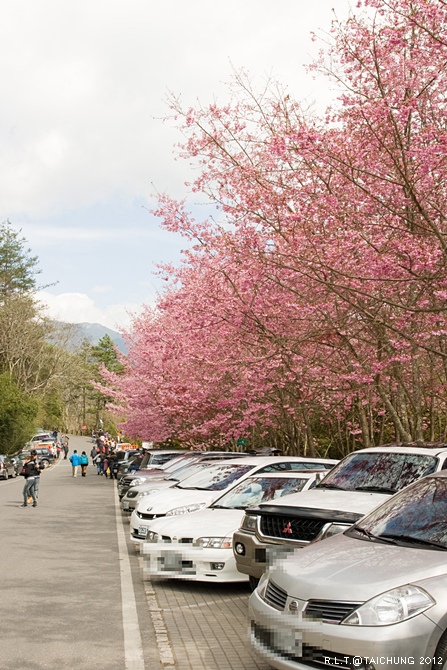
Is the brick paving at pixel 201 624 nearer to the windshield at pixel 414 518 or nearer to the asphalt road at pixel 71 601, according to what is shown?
the asphalt road at pixel 71 601

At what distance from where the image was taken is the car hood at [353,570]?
15.9 ft

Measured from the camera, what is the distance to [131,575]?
1078 centimetres

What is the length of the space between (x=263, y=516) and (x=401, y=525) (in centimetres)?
281

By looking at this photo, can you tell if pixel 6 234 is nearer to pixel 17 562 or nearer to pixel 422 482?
pixel 17 562

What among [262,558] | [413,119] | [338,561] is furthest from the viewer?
[413,119]

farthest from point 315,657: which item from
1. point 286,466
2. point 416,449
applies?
point 286,466

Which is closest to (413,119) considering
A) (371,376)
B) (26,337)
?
(371,376)

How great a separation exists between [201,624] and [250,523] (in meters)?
1.30

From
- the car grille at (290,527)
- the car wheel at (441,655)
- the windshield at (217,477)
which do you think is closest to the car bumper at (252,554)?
the car grille at (290,527)

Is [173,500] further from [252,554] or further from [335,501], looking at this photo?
[335,501]

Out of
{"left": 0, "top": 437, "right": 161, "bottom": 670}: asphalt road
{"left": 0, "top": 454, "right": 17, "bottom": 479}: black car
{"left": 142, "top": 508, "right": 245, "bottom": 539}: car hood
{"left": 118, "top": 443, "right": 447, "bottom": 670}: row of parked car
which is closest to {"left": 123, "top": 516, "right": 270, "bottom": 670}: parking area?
{"left": 0, "top": 437, "right": 161, "bottom": 670}: asphalt road

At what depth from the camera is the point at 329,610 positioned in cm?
489

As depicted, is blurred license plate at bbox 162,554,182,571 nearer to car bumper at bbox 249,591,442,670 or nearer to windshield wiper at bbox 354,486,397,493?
windshield wiper at bbox 354,486,397,493

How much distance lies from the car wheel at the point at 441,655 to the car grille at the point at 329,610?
1.64 ft
